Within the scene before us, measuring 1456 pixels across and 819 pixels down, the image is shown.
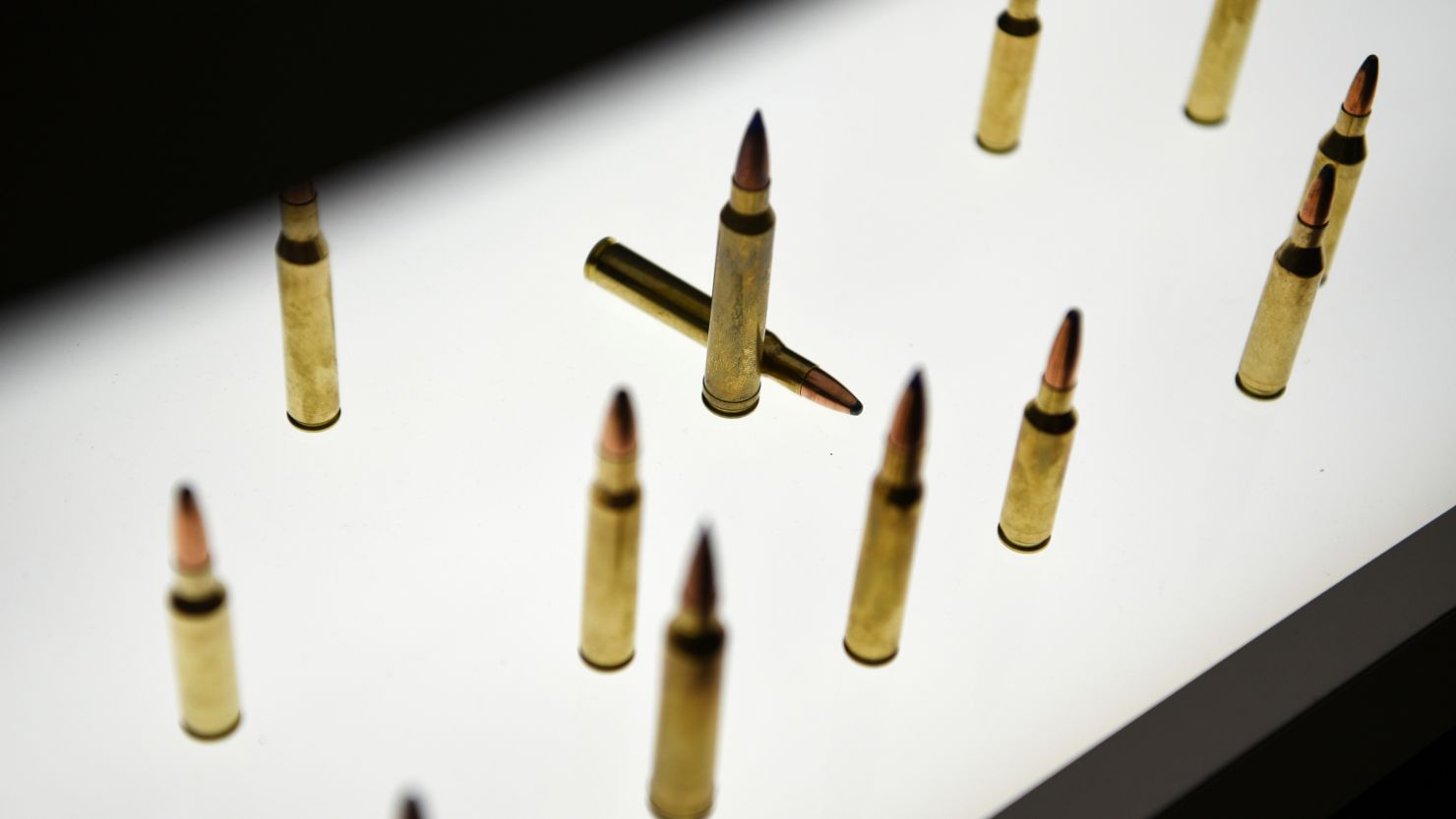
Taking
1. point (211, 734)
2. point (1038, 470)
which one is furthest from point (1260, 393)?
point (211, 734)

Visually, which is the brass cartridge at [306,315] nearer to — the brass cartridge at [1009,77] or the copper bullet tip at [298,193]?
the copper bullet tip at [298,193]

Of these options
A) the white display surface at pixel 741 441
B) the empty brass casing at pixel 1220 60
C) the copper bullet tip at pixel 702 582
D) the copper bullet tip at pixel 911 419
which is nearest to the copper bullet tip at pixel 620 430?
the copper bullet tip at pixel 702 582

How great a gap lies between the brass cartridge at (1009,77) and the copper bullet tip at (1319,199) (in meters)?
0.97

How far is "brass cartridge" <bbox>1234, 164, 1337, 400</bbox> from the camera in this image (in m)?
3.76

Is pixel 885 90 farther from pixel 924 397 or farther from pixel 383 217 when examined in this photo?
pixel 924 397

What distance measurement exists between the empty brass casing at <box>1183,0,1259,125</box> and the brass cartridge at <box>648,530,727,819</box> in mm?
2472

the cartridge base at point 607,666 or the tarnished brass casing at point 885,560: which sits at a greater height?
the tarnished brass casing at point 885,560

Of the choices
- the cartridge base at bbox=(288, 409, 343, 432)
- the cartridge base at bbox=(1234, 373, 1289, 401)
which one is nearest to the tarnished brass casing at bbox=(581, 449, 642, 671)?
the cartridge base at bbox=(288, 409, 343, 432)

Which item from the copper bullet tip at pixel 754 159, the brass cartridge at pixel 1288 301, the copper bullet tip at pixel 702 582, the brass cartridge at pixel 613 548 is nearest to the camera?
the copper bullet tip at pixel 702 582

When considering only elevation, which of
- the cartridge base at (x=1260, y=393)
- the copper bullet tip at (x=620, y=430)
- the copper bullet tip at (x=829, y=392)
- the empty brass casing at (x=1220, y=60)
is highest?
the empty brass casing at (x=1220, y=60)

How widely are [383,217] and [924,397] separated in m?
1.73

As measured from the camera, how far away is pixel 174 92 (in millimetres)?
4770

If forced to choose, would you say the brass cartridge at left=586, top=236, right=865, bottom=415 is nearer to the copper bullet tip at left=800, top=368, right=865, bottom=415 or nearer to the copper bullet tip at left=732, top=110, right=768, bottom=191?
the copper bullet tip at left=800, top=368, right=865, bottom=415

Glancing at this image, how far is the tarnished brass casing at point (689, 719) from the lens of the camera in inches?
112
